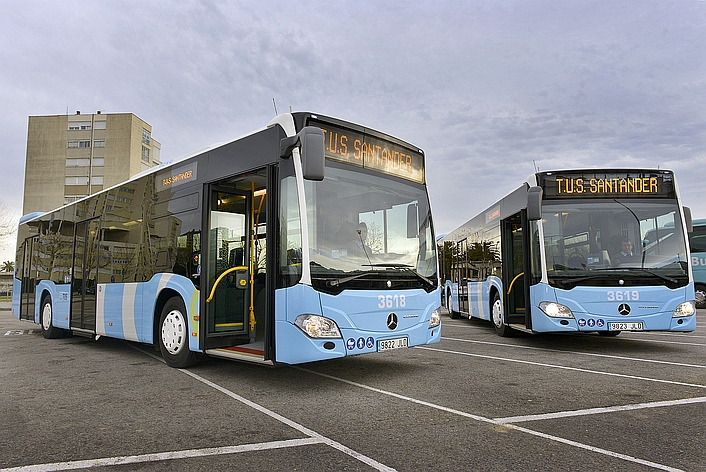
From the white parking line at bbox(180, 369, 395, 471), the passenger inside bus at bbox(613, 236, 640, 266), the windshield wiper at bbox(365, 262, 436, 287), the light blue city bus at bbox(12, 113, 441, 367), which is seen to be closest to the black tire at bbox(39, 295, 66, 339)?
the light blue city bus at bbox(12, 113, 441, 367)

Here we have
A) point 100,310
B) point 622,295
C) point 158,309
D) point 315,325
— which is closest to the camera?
point 315,325

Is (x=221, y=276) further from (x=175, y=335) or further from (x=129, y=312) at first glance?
(x=129, y=312)

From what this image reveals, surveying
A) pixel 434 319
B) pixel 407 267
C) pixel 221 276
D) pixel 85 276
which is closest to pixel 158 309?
pixel 221 276

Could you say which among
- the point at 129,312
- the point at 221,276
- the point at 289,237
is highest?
the point at 289,237

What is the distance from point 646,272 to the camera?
9.22 metres

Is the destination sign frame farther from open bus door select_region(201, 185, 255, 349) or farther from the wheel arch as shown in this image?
the wheel arch

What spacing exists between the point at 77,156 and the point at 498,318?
7499 centimetres

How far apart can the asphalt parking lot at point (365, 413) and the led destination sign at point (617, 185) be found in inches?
111

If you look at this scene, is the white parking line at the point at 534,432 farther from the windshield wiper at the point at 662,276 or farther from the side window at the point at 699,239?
the side window at the point at 699,239

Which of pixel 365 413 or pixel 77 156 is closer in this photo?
pixel 365 413

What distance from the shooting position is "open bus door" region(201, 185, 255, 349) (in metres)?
7.49

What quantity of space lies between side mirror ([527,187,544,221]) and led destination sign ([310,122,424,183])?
255 cm

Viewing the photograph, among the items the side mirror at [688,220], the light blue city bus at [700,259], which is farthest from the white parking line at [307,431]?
the light blue city bus at [700,259]

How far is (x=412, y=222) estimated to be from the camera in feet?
24.6
